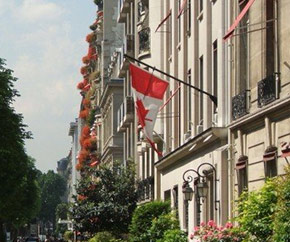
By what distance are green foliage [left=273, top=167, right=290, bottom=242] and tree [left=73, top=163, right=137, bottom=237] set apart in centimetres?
3246

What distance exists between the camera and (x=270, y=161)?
65.9 feet

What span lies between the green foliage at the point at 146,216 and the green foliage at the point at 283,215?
63.3 feet

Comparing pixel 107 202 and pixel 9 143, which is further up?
pixel 9 143

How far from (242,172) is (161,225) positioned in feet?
32.1

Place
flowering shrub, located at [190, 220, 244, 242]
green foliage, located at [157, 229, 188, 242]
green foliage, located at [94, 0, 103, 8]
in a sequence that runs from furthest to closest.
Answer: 1. green foliage, located at [94, 0, 103, 8]
2. green foliage, located at [157, 229, 188, 242]
3. flowering shrub, located at [190, 220, 244, 242]

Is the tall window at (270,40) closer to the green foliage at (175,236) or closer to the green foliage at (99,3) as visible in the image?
the green foliage at (175,236)

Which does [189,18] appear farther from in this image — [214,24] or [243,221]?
[243,221]

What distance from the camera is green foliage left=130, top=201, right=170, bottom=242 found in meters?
34.3

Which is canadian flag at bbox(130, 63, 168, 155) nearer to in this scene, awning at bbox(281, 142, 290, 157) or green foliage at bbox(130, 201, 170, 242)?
green foliage at bbox(130, 201, 170, 242)

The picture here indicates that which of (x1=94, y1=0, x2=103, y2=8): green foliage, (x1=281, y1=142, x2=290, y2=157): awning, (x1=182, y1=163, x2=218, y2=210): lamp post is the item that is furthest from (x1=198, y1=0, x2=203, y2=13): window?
(x1=94, y1=0, x2=103, y2=8): green foliage

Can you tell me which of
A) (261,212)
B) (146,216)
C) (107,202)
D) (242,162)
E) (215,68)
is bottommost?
(261,212)

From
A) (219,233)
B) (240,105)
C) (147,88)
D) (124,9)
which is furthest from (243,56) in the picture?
(124,9)

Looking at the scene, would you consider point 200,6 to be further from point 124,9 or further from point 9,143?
point 9,143

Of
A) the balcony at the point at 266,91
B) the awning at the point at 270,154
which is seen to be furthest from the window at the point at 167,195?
the awning at the point at 270,154
